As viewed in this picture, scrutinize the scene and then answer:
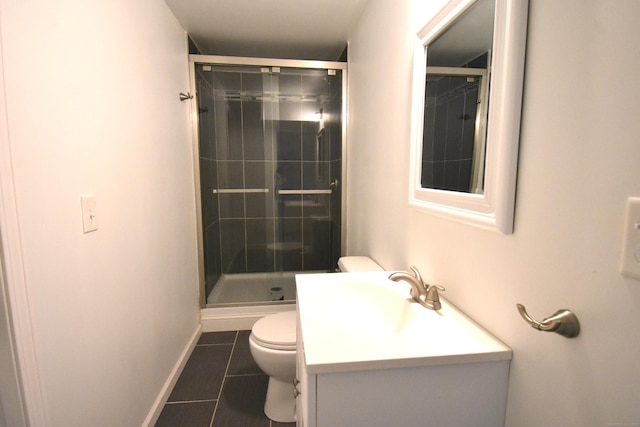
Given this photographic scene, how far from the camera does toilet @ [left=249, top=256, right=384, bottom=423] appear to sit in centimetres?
147

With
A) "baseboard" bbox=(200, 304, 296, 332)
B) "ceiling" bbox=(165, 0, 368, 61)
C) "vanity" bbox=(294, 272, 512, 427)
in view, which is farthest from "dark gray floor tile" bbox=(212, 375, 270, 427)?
"ceiling" bbox=(165, 0, 368, 61)

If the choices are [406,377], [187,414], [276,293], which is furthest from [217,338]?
[406,377]

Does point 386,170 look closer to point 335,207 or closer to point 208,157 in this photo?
point 335,207

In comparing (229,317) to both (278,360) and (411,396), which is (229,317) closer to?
(278,360)

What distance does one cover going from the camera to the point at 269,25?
2076 millimetres

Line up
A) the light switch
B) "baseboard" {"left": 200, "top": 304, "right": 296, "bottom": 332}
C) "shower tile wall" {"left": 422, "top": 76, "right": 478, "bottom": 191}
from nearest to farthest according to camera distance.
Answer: "shower tile wall" {"left": 422, "top": 76, "right": 478, "bottom": 191} → the light switch → "baseboard" {"left": 200, "top": 304, "right": 296, "bottom": 332}

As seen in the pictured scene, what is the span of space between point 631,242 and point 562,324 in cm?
20

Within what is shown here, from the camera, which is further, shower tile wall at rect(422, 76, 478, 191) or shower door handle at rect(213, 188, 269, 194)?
shower door handle at rect(213, 188, 269, 194)

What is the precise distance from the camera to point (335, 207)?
263 cm

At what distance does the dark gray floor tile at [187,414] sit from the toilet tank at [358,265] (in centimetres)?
105

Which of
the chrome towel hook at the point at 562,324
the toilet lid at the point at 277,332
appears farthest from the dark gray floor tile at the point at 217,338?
the chrome towel hook at the point at 562,324

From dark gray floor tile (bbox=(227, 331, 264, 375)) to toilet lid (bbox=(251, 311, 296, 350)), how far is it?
45cm

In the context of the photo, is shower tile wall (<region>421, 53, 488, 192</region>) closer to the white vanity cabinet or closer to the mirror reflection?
the mirror reflection

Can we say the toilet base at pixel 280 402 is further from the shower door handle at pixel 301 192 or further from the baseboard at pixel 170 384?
the shower door handle at pixel 301 192
